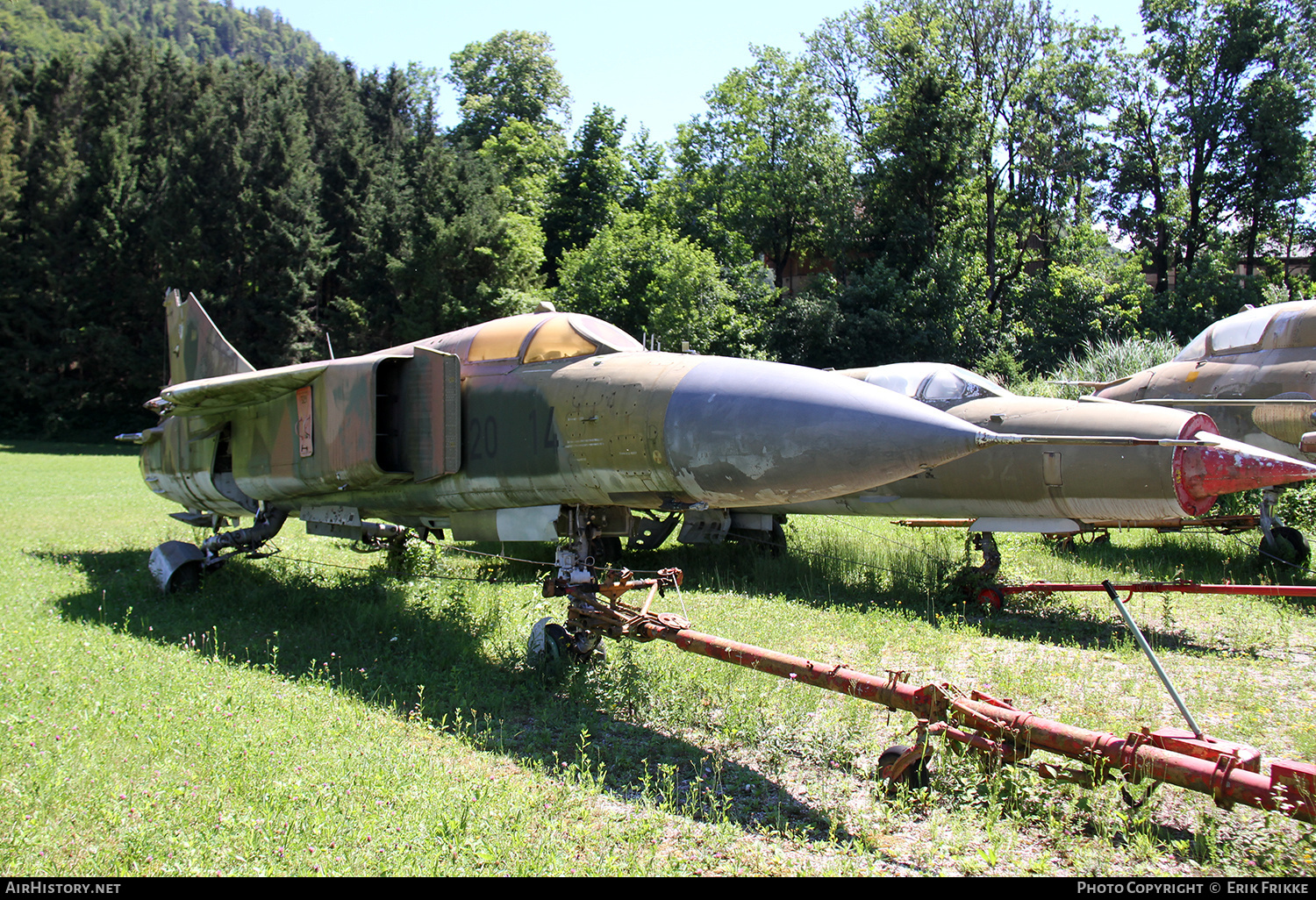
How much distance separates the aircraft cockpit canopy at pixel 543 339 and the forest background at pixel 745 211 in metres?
21.0

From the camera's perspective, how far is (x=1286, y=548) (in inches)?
390

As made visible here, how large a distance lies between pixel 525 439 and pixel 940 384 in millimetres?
5136

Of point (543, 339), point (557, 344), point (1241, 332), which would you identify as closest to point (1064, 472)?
point (557, 344)

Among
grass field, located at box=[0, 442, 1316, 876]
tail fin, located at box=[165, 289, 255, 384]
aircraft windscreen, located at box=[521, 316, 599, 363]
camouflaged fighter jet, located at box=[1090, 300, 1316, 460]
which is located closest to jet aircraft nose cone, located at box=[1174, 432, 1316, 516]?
grass field, located at box=[0, 442, 1316, 876]

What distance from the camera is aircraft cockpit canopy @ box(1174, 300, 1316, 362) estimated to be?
10.5m

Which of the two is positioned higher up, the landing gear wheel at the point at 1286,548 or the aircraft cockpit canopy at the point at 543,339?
the aircraft cockpit canopy at the point at 543,339

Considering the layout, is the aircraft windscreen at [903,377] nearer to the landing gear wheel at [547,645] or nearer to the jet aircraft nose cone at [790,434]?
the jet aircraft nose cone at [790,434]

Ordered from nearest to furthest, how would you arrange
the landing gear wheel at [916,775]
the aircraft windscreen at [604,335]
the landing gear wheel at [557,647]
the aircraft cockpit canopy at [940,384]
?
the landing gear wheel at [916,775] < the landing gear wheel at [557,647] < the aircraft windscreen at [604,335] < the aircraft cockpit canopy at [940,384]

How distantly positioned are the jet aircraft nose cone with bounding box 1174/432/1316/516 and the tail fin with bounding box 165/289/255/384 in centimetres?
1006

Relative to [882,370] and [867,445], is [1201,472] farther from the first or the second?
[867,445]

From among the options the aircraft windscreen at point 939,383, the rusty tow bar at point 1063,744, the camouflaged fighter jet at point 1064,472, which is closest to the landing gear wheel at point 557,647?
the rusty tow bar at point 1063,744

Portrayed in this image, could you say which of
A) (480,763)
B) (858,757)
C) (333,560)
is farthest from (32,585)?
(858,757)

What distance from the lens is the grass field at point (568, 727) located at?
12.5ft

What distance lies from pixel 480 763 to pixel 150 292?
38.5 m
